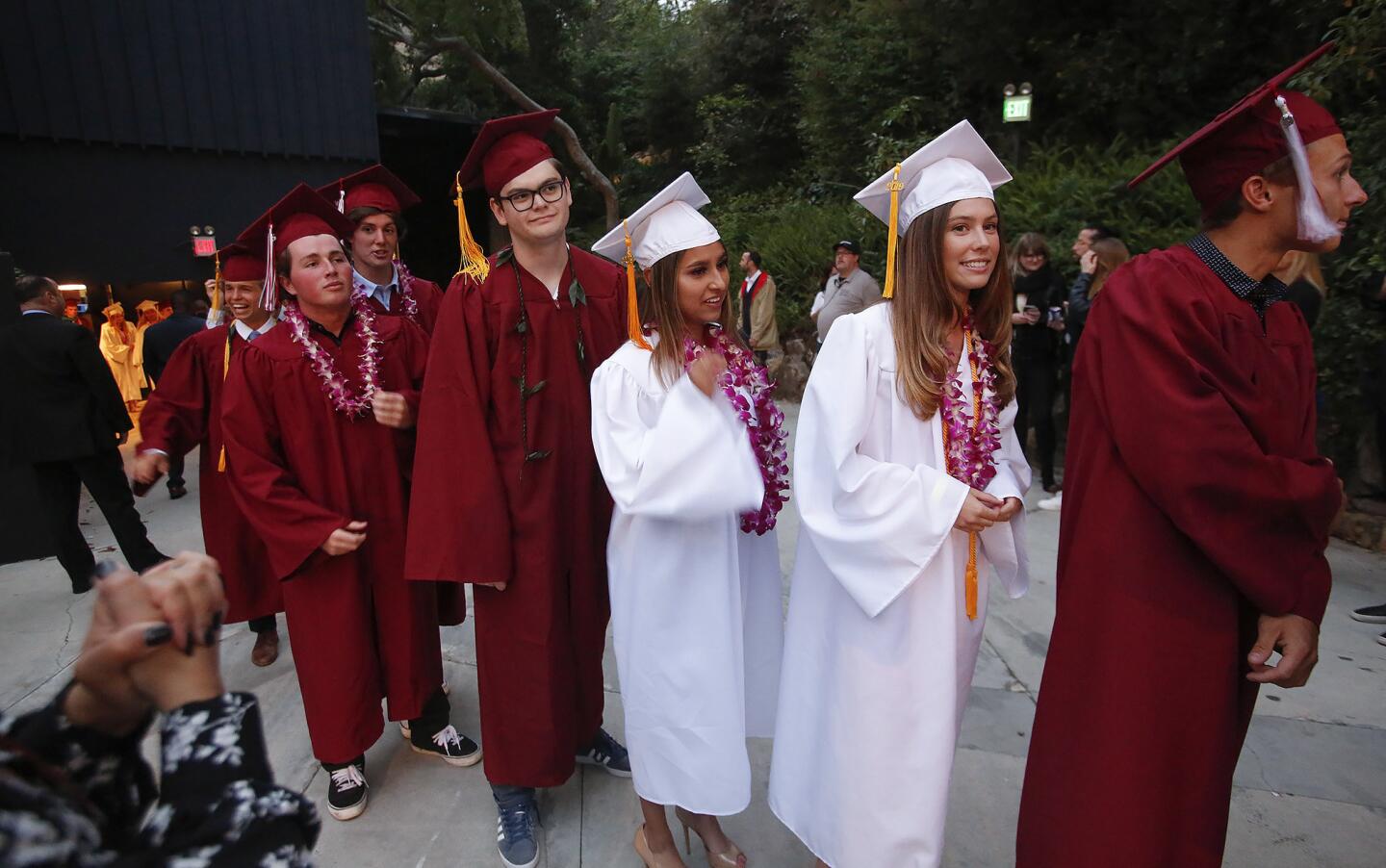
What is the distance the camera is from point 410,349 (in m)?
2.98

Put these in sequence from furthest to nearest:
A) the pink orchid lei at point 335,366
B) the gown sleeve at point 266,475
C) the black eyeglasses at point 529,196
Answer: the pink orchid lei at point 335,366
the gown sleeve at point 266,475
the black eyeglasses at point 529,196

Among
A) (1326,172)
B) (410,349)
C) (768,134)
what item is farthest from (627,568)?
(768,134)

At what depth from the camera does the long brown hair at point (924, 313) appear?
1966 millimetres

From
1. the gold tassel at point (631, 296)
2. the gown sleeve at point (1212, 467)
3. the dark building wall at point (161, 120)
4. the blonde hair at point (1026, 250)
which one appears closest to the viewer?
the gown sleeve at point (1212, 467)

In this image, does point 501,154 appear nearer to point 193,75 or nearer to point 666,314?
point 666,314

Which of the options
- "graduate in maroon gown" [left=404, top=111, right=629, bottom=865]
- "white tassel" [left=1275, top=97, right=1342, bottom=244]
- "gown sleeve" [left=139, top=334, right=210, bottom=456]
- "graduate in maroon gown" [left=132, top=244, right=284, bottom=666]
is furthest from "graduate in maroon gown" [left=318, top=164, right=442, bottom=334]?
"white tassel" [left=1275, top=97, right=1342, bottom=244]

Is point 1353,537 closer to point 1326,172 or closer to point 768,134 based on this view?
point 1326,172

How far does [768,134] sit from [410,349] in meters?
16.3

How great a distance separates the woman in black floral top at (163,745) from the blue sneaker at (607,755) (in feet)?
6.81

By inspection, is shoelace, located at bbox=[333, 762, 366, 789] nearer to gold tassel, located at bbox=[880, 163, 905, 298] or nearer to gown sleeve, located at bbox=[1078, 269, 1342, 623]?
gold tassel, located at bbox=[880, 163, 905, 298]

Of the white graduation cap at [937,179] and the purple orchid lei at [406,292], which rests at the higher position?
the white graduation cap at [937,179]

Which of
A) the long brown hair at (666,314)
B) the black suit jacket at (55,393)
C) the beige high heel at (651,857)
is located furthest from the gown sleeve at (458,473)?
the black suit jacket at (55,393)

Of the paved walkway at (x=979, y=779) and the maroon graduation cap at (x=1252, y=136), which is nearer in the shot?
the maroon graduation cap at (x=1252, y=136)

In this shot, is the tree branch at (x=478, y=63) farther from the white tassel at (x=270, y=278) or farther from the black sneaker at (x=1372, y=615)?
the black sneaker at (x=1372, y=615)
